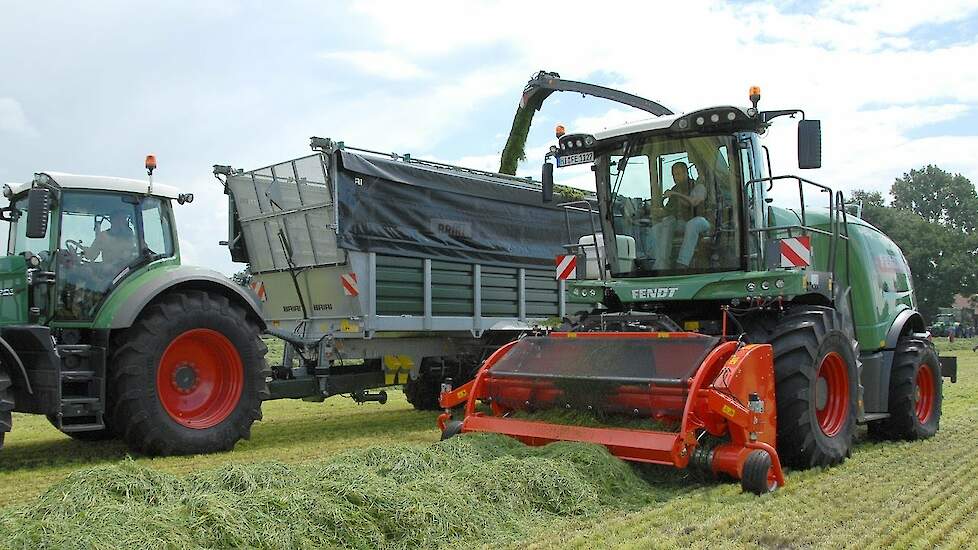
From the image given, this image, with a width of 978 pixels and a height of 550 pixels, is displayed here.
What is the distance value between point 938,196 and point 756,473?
215 ft

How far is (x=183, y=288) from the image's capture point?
286 inches

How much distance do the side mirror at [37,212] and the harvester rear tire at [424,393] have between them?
4.63 metres

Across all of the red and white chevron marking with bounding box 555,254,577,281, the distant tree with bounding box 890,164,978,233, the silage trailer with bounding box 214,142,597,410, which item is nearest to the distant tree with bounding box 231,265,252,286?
the silage trailer with bounding box 214,142,597,410

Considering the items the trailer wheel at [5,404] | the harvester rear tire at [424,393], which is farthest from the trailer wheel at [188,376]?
the harvester rear tire at [424,393]

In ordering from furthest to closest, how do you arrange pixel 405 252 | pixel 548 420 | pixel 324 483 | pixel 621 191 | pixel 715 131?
pixel 405 252 < pixel 621 191 < pixel 715 131 < pixel 548 420 < pixel 324 483

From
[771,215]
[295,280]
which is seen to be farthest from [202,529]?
[295,280]

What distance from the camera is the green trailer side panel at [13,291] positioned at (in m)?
6.75

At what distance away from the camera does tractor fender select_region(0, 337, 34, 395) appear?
619 centimetres

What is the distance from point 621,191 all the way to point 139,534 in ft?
15.6

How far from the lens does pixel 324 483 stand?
414cm

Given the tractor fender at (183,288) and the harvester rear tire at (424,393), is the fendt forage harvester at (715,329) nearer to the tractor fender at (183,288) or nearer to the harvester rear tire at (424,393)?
the tractor fender at (183,288)

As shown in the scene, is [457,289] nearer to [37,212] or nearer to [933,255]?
[37,212]

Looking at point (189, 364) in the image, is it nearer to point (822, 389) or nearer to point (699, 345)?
point (699, 345)

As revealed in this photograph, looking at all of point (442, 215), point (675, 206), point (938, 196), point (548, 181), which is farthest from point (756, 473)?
point (938, 196)
